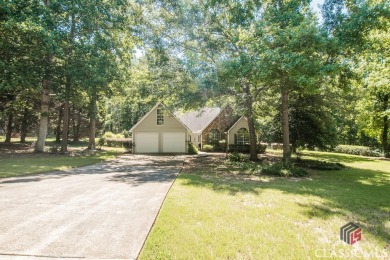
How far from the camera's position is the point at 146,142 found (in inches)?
1129

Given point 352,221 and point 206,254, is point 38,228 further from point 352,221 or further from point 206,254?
point 352,221

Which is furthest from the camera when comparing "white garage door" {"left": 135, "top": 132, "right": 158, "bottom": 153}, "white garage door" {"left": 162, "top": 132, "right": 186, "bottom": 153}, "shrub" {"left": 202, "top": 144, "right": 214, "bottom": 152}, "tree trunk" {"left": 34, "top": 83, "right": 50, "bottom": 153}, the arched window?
the arched window

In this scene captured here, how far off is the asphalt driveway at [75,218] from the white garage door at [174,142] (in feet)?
62.4

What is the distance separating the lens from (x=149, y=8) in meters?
17.8

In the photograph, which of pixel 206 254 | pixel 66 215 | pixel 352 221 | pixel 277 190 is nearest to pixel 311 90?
pixel 277 190

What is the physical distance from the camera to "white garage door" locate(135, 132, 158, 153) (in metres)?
28.7

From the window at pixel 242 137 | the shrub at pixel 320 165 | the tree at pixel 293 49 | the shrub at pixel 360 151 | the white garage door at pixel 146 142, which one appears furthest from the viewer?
the window at pixel 242 137

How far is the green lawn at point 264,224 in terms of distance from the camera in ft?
14.6

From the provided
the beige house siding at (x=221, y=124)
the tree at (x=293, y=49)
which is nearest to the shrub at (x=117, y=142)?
the beige house siding at (x=221, y=124)

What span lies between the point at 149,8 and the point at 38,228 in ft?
55.8

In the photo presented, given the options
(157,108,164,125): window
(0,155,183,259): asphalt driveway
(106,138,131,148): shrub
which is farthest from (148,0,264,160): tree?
(106,138,131,148): shrub

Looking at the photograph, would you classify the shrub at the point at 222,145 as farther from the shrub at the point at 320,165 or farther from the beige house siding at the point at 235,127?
the shrub at the point at 320,165

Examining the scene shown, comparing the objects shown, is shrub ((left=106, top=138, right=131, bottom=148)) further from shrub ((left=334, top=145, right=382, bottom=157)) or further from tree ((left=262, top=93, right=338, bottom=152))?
shrub ((left=334, top=145, right=382, bottom=157))

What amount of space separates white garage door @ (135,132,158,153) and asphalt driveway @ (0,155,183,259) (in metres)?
18.9
